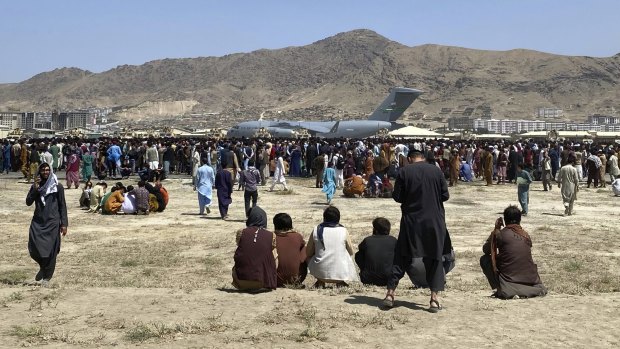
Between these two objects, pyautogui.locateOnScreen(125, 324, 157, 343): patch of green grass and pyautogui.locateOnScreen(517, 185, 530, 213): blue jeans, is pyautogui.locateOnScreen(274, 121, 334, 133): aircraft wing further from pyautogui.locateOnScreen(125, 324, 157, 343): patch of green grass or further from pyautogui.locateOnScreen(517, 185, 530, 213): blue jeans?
pyautogui.locateOnScreen(125, 324, 157, 343): patch of green grass

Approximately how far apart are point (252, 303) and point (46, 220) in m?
2.95

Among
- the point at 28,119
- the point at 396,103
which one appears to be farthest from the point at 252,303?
the point at 28,119

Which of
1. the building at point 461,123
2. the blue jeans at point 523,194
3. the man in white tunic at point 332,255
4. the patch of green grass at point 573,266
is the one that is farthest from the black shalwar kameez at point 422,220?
the building at point 461,123

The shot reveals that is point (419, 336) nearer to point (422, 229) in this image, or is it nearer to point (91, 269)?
point (422, 229)

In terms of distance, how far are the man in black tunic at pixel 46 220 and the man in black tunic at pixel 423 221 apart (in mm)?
4160

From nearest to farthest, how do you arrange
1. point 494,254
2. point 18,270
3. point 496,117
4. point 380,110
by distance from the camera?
point 494,254 < point 18,270 < point 380,110 < point 496,117

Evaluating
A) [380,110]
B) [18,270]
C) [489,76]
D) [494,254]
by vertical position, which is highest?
[489,76]

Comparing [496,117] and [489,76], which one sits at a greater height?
[489,76]

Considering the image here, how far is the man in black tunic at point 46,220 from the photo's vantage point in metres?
8.29

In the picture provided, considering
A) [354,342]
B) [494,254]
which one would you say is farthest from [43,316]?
[494,254]

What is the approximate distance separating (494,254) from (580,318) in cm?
114

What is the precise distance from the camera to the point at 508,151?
2680 centimetres

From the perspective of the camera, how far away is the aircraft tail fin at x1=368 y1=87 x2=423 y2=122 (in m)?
63.5

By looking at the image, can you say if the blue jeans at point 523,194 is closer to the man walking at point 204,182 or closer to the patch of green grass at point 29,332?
the man walking at point 204,182
